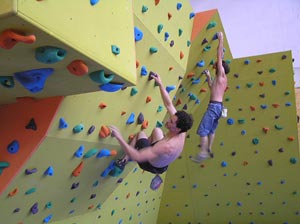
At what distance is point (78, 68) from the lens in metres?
1.15

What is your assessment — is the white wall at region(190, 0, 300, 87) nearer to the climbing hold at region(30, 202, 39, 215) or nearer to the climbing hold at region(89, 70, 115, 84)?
the climbing hold at region(30, 202, 39, 215)

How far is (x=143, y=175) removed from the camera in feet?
12.0

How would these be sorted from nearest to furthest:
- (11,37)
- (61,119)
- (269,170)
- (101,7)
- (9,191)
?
(11,37)
(101,7)
(61,119)
(9,191)
(269,170)

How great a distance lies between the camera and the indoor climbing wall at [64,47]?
0.91 metres

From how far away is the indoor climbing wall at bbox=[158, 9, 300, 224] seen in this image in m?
3.73

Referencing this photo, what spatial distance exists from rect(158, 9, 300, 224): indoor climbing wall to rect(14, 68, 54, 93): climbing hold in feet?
6.92

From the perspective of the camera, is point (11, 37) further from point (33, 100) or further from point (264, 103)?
point (264, 103)

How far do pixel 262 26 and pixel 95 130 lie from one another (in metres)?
4.98

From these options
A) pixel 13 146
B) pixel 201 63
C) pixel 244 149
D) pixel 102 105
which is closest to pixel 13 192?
pixel 13 146

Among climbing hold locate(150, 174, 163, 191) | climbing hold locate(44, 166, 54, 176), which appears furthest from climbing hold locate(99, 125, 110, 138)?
climbing hold locate(150, 174, 163, 191)

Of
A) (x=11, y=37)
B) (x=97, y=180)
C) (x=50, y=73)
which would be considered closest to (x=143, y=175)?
(x=97, y=180)

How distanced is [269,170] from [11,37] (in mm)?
3921

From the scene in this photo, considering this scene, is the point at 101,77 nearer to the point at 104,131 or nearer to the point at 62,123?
the point at 62,123

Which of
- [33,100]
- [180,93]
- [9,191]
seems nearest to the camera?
[33,100]
